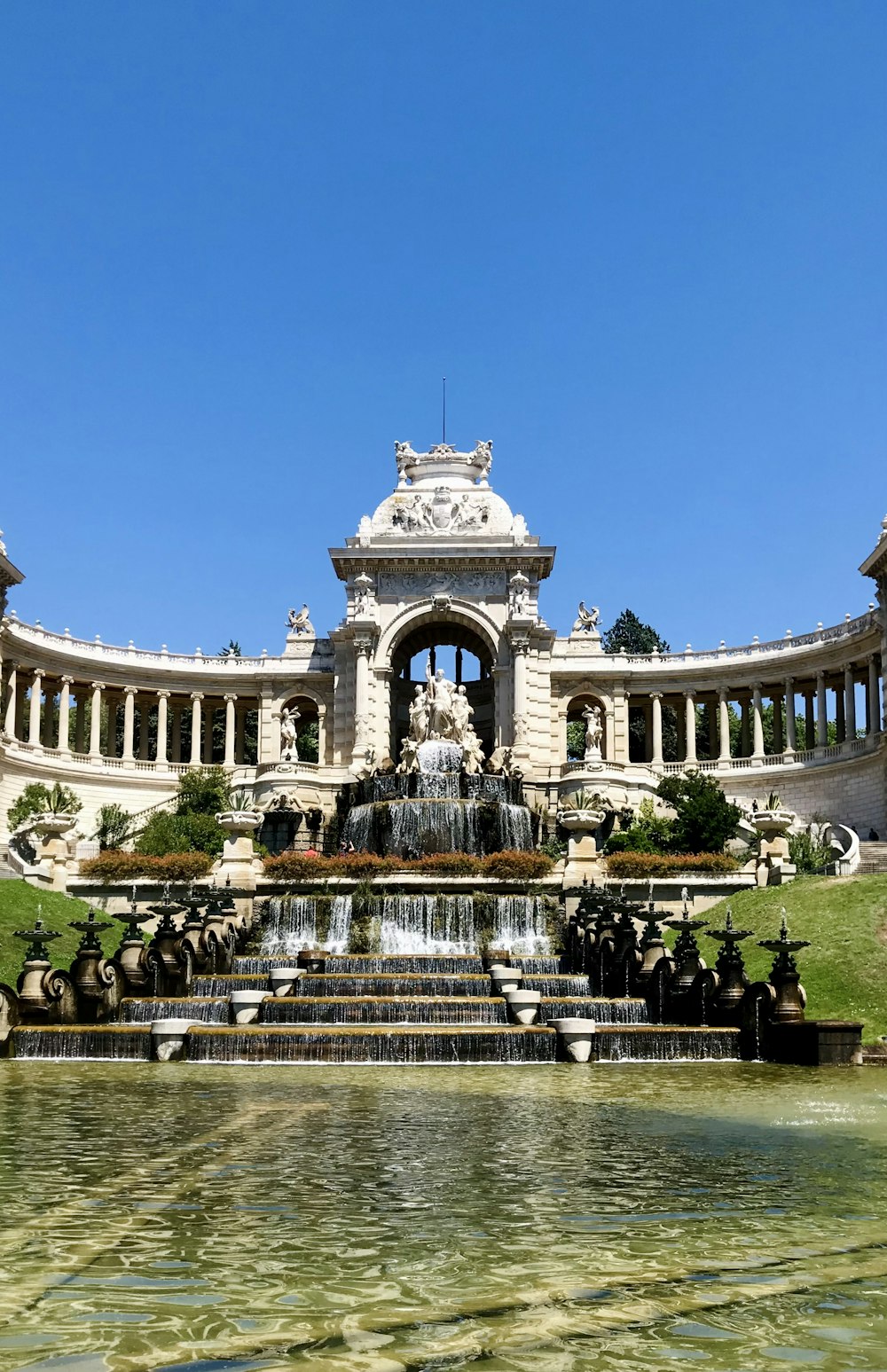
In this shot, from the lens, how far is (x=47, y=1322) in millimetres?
7418

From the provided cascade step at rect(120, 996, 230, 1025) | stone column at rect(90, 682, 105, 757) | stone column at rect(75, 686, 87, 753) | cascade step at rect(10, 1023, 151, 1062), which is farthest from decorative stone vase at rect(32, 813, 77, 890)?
stone column at rect(75, 686, 87, 753)

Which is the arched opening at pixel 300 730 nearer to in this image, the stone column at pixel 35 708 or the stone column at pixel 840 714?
the stone column at pixel 35 708

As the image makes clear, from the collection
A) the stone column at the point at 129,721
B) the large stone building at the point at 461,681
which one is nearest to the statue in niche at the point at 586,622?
the large stone building at the point at 461,681

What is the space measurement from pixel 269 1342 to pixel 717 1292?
9.13 feet

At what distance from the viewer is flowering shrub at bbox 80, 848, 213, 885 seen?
49.3 metres

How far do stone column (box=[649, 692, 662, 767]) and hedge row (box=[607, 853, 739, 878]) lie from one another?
3501 centimetres

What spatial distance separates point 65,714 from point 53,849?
30029 millimetres

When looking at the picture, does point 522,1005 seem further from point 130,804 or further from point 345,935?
point 130,804

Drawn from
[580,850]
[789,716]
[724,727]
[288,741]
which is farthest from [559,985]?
[724,727]

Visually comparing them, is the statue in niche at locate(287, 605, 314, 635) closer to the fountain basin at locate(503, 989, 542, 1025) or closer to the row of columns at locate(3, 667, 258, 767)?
the row of columns at locate(3, 667, 258, 767)

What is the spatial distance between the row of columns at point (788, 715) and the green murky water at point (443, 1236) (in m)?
60.9

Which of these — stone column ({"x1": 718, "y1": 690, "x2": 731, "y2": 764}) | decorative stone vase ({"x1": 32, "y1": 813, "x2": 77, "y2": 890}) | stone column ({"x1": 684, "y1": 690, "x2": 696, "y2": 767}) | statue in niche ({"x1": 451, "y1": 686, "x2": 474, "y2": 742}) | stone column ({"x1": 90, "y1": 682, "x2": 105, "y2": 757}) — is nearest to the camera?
decorative stone vase ({"x1": 32, "y1": 813, "x2": 77, "y2": 890})

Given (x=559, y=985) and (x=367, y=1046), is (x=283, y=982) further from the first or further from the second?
(x=367, y=1046)

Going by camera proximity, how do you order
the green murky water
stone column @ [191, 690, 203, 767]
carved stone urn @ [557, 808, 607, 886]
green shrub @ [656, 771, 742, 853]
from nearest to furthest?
the green murky water
carved stone urn @ [557, 808, 607, 886]
green shrub @ [656, 771, 742, 853]
stone column @ [191, 690, 203, 767]
